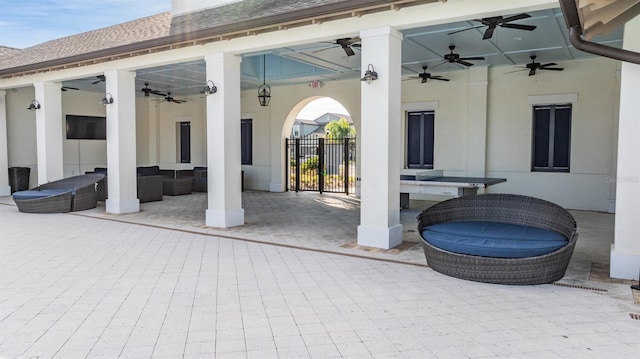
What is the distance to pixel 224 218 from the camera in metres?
7.78

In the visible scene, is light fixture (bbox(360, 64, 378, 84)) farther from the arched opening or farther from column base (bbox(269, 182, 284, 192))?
column base (bbox(269, 182, 284, 192))

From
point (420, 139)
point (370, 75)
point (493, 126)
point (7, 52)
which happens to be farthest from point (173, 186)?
point (493, 126)

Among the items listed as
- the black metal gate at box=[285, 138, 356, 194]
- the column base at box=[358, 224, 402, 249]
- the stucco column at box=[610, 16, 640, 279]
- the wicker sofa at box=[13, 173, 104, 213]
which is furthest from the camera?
the black metal gate at box=[285, 138, 356, 194]

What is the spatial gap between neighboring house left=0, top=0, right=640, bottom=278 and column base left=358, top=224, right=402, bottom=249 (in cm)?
2

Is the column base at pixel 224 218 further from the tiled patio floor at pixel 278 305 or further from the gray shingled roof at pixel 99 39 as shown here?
the gray shingled roof at pixel 99 39

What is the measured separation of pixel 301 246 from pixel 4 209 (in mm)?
7714

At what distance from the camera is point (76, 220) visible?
28.2ft

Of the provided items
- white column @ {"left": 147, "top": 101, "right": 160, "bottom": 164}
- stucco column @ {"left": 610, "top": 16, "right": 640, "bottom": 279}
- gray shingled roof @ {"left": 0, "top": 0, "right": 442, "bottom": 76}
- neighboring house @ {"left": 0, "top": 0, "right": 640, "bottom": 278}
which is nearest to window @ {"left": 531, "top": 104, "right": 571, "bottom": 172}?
neighboring house @ {"left": 0, "top": 0, "right": 640, "bottom": 278}

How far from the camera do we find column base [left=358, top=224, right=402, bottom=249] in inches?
241

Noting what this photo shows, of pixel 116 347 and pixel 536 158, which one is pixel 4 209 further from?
pixel 536 158

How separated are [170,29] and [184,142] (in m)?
8.64

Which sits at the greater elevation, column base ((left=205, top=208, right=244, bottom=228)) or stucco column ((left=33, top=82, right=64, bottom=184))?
stucco column ((left=33, top=82, right=64, bottom=184))

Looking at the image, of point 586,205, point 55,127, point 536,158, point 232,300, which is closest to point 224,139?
point 232,300

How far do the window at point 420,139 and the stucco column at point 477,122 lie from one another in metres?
1.10
